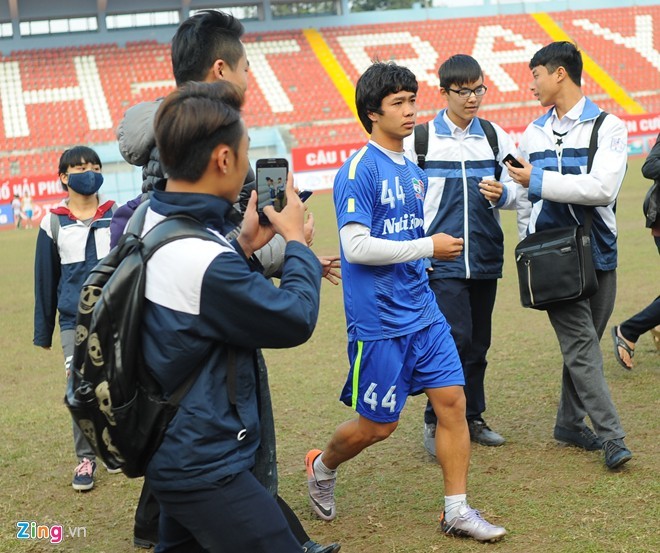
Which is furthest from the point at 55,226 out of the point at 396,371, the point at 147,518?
the point at 396,371

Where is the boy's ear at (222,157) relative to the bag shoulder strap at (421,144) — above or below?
above

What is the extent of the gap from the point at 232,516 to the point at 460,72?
3.33 metres

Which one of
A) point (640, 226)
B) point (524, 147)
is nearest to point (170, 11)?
point (640, 226)

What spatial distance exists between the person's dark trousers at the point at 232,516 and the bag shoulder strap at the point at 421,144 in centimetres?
295

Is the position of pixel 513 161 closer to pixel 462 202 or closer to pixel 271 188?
pixel 462 202

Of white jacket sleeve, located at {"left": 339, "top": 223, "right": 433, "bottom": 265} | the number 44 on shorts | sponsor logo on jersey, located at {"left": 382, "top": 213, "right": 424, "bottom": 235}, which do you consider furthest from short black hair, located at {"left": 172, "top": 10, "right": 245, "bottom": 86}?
the number 44 on shorts

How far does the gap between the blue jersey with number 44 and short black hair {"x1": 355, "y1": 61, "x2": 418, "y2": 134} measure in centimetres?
21

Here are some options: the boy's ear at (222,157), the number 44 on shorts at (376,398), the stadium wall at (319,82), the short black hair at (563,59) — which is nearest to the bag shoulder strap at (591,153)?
the short black hair at (563,59)

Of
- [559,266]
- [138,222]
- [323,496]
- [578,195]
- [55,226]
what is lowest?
[323,496]

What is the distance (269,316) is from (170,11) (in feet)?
142

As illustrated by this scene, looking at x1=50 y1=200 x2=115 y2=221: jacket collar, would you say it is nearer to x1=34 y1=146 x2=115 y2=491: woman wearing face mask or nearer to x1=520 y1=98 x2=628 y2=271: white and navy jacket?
x1=34 y1=146 x2=115 y2=491: woman wearing face mask

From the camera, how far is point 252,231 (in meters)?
2.74

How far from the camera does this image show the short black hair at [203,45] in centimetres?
340

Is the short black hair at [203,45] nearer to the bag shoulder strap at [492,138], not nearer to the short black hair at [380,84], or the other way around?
the short black hair at [380,84]
